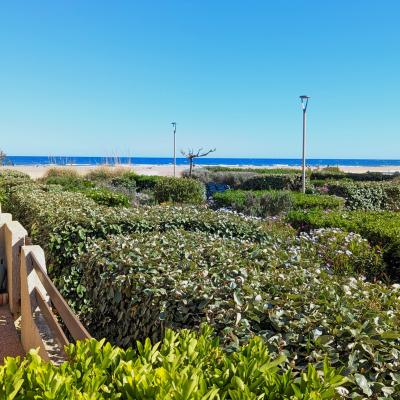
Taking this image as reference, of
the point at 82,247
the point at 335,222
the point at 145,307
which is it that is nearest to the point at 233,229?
the point at 82,247

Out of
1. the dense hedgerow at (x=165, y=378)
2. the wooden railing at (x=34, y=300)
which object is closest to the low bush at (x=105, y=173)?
the wooden railing at (x=34, y=300)

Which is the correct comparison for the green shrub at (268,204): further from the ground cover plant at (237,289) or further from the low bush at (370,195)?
the ground cover plant at (237,289)

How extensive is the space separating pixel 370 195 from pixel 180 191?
5.91 m

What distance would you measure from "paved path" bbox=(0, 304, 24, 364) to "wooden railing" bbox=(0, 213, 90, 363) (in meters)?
0.08

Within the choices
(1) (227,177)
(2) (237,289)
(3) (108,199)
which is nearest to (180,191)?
(3) (108,199)

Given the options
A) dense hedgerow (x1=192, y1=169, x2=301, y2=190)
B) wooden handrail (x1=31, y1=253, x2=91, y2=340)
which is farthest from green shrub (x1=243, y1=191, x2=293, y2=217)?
wooden handrail (x1=31, y1=253, x2=91, y2=340)

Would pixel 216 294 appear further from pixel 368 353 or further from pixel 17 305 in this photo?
pixel 17 305

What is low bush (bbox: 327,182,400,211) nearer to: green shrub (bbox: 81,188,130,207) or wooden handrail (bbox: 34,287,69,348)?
green shrub (bbox: 81,188,130,207)

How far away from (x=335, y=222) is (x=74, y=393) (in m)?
6.41

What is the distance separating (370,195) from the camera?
14.9 m

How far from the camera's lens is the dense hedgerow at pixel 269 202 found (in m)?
11.4

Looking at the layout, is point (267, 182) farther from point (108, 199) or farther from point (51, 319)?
point (51, 319)

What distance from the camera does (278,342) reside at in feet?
7.29

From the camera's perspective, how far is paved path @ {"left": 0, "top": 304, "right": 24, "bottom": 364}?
4.45m
